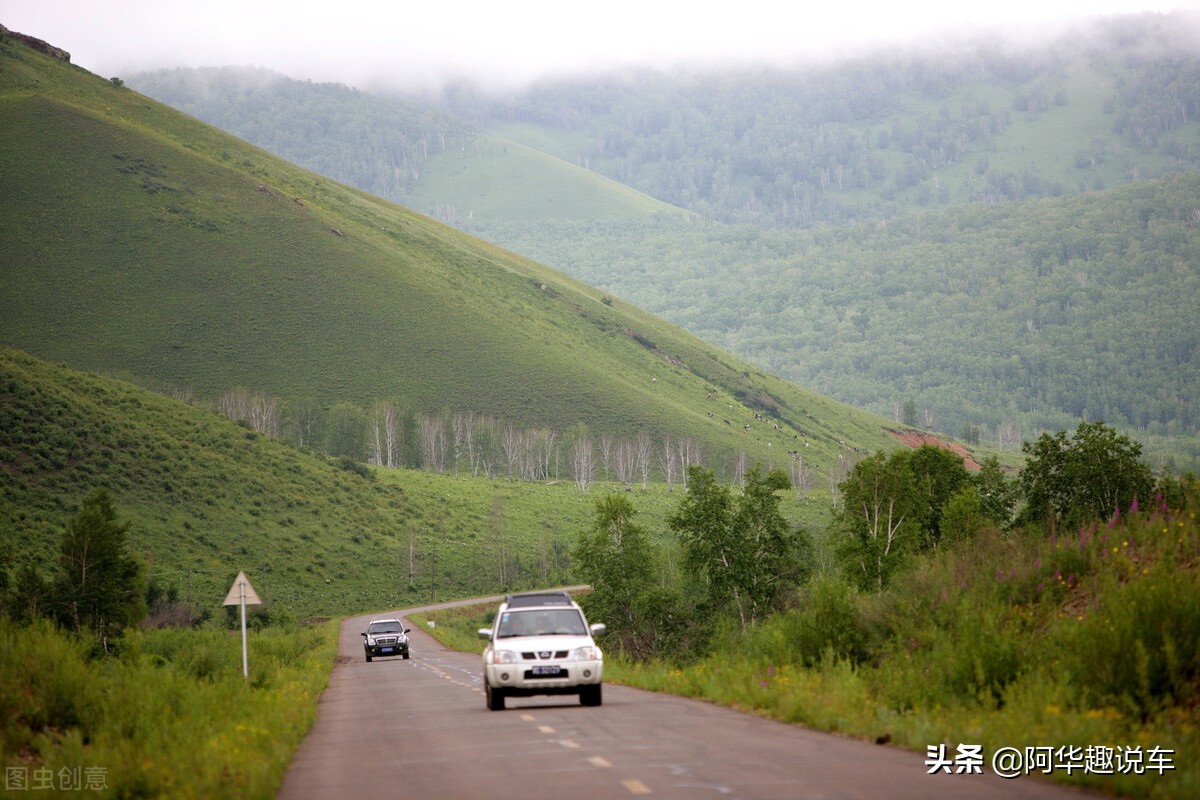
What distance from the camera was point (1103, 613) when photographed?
14.9m

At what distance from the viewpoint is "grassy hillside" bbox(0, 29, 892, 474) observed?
6275 inches

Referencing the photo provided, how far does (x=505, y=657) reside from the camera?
69.1ft

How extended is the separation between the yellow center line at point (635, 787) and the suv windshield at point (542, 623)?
10.4 m

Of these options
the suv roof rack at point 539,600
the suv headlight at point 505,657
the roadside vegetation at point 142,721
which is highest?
the suv roof rack at point 539,600

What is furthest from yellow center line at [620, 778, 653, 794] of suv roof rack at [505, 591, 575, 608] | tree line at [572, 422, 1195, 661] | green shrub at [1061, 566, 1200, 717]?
tree line at [572, 422, 1195, 661]

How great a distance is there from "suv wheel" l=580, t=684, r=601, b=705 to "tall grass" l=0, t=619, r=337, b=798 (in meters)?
4.66

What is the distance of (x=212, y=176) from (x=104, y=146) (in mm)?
16424

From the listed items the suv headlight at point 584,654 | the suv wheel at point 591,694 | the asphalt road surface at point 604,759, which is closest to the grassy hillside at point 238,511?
the suv wheel at point 591,694

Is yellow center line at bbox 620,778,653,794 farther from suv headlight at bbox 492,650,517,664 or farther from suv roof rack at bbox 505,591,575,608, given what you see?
suv roof rack at bbox 505,591,575,608

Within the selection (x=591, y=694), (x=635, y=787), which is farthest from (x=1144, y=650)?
(x=591, y=694)

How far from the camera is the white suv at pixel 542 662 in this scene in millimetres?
20922

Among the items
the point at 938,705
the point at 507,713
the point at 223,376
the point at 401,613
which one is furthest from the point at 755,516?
the point at 223,376

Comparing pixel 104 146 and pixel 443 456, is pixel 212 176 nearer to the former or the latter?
pixel 104 146

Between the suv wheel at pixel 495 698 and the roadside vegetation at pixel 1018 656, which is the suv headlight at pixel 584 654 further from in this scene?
the roadside vegetation at pixel 1018 656
